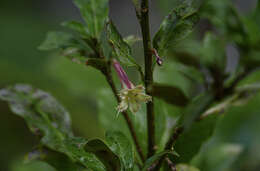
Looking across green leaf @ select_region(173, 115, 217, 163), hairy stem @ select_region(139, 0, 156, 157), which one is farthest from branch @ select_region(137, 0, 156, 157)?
green leaf @ select_region(173, 115, 217, 163)

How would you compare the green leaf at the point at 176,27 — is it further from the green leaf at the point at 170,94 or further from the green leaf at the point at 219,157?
the green leaf at the point at 219,157

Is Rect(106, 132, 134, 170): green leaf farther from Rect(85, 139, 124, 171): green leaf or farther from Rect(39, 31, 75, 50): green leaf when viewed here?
Rect(39, 31, 75, 50): green leaf

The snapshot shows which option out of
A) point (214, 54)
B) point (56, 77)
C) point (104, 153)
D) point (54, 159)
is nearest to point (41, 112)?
point (54, 159)

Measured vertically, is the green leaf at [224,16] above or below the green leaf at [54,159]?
above

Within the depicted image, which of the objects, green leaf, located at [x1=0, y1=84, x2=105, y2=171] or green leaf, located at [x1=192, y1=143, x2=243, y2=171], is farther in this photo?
green leaf, located at [x1=192, y1=143, x2=243, y2=171]

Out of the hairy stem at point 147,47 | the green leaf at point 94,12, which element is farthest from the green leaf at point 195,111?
the green leaf at point 94,12
